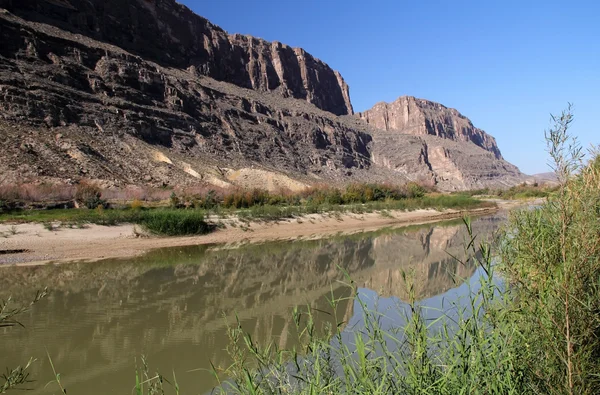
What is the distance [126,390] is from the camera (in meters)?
5.59

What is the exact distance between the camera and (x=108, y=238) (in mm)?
20484

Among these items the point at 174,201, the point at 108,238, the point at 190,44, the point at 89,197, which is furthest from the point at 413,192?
the point at 190,44

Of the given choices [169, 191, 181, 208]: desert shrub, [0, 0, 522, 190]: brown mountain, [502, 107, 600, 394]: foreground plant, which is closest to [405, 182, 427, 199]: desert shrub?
[0, 0, 522, 190]: brown mountain

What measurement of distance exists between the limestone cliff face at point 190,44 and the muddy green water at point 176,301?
54.7m

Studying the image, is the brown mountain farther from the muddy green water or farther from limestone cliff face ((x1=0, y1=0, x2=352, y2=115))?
the muddy green water

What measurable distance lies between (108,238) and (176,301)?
470 inches

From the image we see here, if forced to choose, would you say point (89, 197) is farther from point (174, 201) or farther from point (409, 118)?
point (409, 118)

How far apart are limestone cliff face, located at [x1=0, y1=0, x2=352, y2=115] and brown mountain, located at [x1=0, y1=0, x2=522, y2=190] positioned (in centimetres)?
27

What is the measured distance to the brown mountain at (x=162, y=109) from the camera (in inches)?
1512

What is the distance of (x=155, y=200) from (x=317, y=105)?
278 ft

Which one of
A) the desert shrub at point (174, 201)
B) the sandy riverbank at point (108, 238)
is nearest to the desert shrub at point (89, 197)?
the desert shrub at point (174, 201)

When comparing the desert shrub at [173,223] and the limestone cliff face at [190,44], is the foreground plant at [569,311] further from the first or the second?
the limestone cliff face at [190,44]

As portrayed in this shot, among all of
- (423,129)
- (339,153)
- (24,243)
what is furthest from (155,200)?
(423,129)

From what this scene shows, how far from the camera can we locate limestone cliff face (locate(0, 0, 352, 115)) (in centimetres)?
5912
